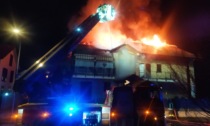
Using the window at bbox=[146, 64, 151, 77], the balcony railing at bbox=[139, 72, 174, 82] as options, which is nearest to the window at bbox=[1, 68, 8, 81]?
the balcony railing at bbox=[139, 72, 174, 82]

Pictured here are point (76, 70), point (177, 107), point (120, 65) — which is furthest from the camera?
point (120, 65)

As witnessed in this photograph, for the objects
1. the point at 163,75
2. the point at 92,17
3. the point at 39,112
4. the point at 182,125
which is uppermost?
the point at 92,17

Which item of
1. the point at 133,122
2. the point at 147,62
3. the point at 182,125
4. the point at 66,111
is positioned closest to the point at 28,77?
the point at 66,111

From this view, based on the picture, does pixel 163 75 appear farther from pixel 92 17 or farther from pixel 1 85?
pixel 1 85

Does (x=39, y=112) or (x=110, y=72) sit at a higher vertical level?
(x=110, y=72)

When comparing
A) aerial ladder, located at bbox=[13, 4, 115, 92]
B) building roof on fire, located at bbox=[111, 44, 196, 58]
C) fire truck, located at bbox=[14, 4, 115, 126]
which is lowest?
fire truck, located at bbox=[14, 4, 115, 126]

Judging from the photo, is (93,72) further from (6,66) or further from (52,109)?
(52,109)

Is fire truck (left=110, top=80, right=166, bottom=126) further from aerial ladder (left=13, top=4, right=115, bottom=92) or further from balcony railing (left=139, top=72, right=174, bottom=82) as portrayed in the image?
balcony railing (left=139, top=72, right=174, bottom=82)

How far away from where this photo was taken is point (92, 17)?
16234mm

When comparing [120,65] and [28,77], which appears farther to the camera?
[120,65]

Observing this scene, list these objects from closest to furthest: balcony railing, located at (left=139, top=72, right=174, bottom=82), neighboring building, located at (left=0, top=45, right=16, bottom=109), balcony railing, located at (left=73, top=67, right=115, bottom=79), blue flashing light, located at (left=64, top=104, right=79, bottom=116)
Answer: blue flashing light, located at (left=64, top=104, right=79, bottom=116), balcony railing, located at (left=73, top=67, right=115, bottom=79), balcony railing, located at (left=139, top=72, right=174, bottom=82), neighboring building, located at (left=0, top=45, right=16, bottom=109)

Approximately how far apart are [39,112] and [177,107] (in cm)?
1970

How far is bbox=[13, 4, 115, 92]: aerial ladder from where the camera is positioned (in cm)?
927

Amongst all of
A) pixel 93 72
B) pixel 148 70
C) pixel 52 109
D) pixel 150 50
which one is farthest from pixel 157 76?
pixel 52 109
